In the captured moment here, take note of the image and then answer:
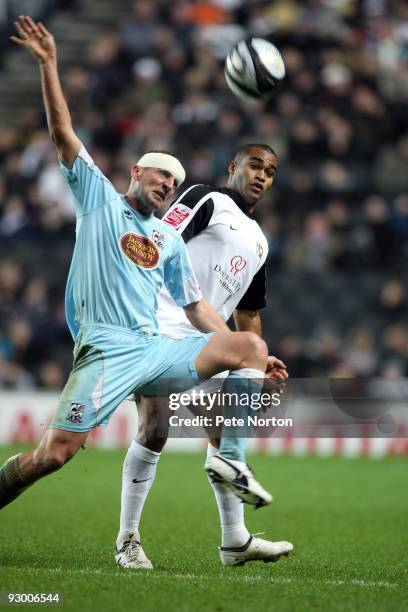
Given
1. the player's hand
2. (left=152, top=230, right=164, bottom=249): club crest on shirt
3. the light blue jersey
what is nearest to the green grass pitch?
the light blue jersey

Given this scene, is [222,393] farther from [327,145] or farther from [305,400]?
[327,145]

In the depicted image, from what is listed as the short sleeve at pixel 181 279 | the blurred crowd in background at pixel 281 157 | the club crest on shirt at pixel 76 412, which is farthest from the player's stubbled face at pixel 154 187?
the blurred crowd in background at pixel 281 157

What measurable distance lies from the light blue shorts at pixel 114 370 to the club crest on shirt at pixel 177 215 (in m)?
0.90

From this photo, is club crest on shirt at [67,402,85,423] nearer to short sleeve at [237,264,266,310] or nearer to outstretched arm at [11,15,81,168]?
outstretched arm at [11,15,81,168]

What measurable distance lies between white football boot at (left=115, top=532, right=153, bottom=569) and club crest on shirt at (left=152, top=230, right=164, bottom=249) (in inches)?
69.8

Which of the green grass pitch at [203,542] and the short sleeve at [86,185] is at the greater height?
the short sleeve at [86,185]

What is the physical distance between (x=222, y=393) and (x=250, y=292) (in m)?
0.92

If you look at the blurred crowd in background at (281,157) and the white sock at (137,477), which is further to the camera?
the blurred crowd in background at (281,157)

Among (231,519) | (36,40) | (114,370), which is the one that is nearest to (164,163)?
(36,40)

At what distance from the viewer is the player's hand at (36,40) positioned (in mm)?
6188

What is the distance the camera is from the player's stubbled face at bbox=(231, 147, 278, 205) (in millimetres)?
7527

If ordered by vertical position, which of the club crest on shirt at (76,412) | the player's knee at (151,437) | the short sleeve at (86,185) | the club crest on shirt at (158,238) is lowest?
the player's knee at (151,437)

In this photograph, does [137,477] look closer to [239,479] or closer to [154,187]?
[239,479]

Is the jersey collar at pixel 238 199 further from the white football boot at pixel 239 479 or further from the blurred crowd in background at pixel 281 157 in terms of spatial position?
the blurred crowd in background at pixel 281 157
